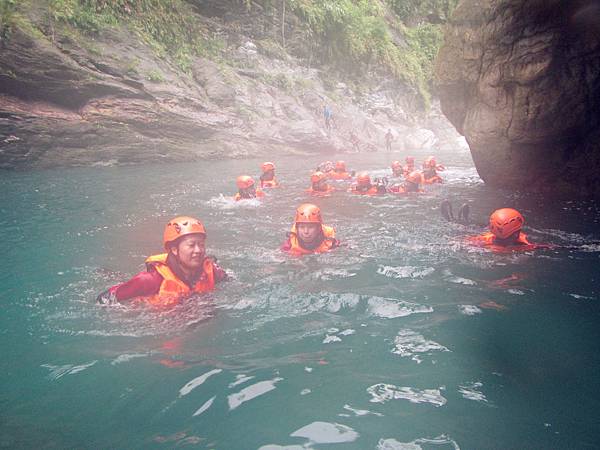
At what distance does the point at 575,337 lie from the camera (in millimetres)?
4012

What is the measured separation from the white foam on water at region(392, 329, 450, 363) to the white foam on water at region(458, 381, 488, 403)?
51 centimetres

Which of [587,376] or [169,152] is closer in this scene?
[587,376]

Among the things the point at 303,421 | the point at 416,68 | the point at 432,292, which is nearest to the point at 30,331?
the point at 303,421

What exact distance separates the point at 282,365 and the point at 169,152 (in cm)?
1868

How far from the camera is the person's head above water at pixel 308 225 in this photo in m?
6.72

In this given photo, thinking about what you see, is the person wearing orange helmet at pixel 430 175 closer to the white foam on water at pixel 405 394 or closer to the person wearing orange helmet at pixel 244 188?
the person wearing orange helmet at pixel 244 188

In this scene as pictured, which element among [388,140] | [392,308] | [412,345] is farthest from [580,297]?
A: [388,140]

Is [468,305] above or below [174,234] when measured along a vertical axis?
below

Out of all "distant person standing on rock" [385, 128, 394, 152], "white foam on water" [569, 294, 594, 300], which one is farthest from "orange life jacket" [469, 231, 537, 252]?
"distant person standing on rock" [385, 128, 394, 152]

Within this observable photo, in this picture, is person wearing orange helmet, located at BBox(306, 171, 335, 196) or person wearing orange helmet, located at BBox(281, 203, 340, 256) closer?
person wearing orange helmet, located at BBox(281, 203, 340, 256)

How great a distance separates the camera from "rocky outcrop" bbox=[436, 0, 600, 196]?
861 cm

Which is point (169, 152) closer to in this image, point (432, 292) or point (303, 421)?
point (432, 292)

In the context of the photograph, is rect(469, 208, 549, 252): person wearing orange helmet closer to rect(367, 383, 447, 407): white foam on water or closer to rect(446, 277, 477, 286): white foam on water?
rect(446, 277, 477, 286): white foam on water

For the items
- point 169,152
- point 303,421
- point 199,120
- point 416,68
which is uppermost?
point 416,68
